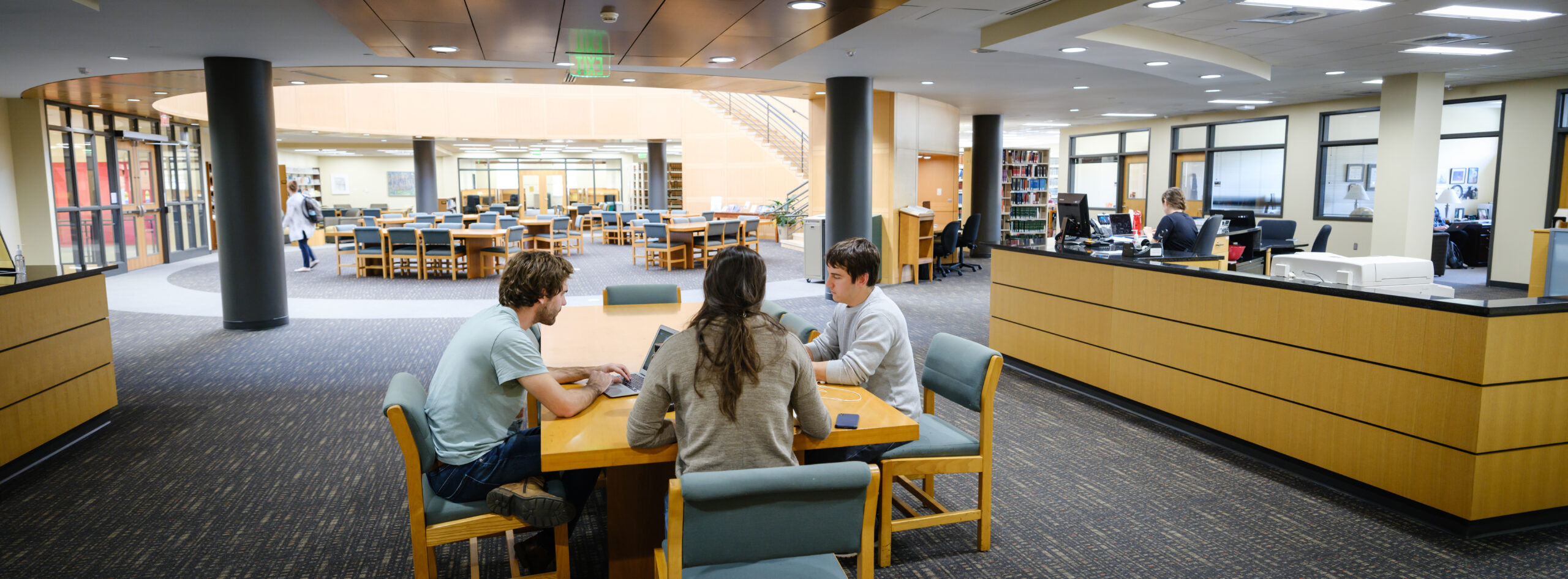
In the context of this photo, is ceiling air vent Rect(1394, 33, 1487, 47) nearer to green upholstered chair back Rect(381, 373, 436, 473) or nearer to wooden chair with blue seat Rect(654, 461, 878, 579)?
wooden chair with blue seat Rect(654, 461, 878, 579)

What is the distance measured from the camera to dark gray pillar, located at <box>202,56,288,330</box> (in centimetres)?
754

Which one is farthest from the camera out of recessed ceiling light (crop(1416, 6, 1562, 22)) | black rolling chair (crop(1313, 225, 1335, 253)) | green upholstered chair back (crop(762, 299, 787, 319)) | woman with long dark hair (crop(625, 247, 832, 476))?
black rolling chair (crop(1313, 225, 1335, 253))

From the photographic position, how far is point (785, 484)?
1772 mm

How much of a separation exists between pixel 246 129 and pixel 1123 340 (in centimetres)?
783

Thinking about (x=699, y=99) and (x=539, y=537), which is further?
(x=699, y=99)

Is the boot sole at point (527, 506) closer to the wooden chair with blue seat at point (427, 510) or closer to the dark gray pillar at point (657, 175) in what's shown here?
the wooden chair with blue seat at point (427, 510)

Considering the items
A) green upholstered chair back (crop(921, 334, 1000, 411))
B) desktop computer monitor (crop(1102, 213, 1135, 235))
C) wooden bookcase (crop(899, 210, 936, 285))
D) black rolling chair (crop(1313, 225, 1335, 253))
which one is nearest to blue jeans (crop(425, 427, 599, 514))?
green upholstered chair back (crop(921, 334, 1000, 411))

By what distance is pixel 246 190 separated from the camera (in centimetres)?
769

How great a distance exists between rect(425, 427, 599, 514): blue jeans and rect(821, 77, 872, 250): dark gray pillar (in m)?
6.97

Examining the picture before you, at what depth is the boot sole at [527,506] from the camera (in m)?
2.43

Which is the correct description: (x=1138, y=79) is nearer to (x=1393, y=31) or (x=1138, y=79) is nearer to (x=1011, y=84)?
(x=1011, y=84)

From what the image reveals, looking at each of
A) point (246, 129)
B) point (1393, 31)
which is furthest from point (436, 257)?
point (1393, 31)

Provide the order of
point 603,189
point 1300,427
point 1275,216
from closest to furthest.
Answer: point 1300,427 < point 1275,216 < point 603,189

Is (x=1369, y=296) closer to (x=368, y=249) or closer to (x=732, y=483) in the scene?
(x=732, y=483)
